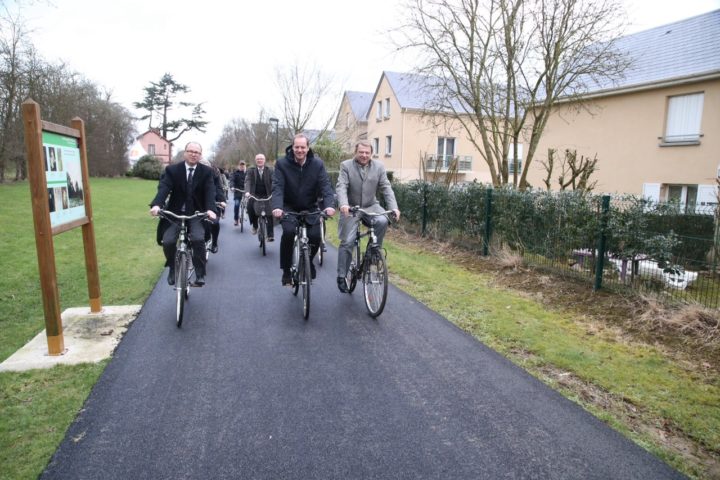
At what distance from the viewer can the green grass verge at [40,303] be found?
9.99ft

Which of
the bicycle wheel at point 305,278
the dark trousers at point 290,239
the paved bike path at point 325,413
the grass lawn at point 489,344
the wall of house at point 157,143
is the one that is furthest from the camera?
the wall of house at point 157,143

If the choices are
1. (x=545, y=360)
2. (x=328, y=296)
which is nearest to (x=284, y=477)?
(x=545, y=360)

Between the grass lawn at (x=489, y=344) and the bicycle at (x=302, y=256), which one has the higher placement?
the bicycle at (x=302, y=256)

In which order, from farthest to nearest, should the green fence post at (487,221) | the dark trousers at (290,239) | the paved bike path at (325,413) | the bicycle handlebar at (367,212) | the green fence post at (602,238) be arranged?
1. the green fence post at (487,221)
2. the green fence post at (602,238)
3. the dark trousers at (290,239)
4. the bicycle handlebar at (367,212)
5. the paved bike path at (325,413)

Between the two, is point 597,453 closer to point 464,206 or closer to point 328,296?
point 328,296

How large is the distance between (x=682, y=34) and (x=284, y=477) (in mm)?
21276

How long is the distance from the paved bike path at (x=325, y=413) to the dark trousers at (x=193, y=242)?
782mm

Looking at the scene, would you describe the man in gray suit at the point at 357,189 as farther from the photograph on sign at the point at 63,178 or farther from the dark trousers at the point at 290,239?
the photograph on sign at the point at 63,178

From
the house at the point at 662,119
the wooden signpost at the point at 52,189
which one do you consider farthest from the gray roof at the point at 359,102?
the wooden signpost at the point at 52,189

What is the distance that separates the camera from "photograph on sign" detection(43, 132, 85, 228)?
15.0ft

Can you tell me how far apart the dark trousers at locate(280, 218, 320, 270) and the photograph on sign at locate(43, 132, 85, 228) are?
2209 millimetres

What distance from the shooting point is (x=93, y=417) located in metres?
3.35

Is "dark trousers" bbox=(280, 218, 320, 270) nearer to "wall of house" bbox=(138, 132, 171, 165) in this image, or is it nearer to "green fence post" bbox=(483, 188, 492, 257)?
"green fence post" bbox=(483, 188, 492, 257)

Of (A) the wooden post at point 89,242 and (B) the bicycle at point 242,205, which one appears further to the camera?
(B) the bicycle at point 242,205
